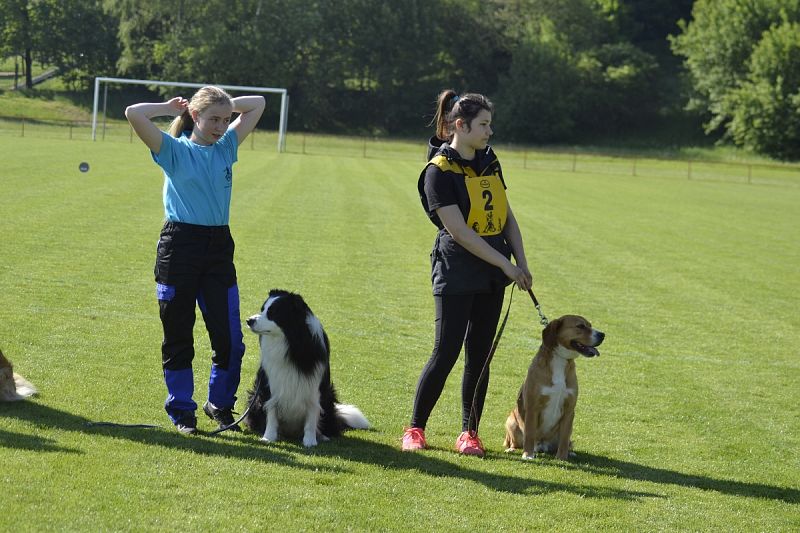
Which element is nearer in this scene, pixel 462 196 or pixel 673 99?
pixel 462 196

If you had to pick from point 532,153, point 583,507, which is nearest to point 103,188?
point 583,507

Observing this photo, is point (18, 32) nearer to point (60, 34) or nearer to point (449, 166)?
point (60, 34)

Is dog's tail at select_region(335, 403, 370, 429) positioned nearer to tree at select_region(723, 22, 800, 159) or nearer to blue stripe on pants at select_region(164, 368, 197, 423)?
blue stripe on pants at select_region(164, 368, 197, 423)

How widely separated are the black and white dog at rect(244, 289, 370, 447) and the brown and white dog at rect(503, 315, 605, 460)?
1.17m

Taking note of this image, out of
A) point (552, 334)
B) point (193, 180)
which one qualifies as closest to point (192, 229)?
point (193, 180)

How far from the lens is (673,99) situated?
259 ft

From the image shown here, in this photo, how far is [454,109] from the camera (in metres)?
5.35

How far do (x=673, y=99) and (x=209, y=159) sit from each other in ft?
256

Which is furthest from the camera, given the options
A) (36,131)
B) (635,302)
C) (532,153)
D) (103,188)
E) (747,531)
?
(532,153)

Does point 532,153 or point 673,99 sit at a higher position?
point 673,99

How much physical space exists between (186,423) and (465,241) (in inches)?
74.9

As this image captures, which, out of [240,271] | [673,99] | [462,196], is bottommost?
[240,271]

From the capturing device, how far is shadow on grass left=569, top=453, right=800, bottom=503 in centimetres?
535

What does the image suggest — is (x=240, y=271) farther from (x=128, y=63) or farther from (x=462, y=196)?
(x=128, y=63)
